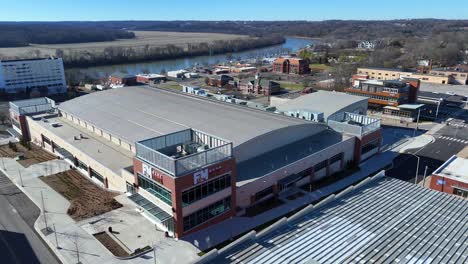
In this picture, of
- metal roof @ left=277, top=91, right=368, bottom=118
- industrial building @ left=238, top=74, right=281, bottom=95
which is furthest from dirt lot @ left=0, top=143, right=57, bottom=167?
industrial building @ left=238, top=74, right=281, bottom=95

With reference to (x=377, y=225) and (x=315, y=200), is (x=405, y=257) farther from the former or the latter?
(x=315, y=200)

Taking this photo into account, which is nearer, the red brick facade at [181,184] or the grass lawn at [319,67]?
the red brick facade at [181,184]

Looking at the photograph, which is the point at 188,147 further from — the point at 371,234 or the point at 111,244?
the point at 371,234

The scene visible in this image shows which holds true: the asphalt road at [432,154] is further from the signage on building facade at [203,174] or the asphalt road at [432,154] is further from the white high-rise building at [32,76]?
the white high-rise building at [32,76]

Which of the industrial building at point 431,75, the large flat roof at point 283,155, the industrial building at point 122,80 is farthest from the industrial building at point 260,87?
the large flat roof at point 283,155

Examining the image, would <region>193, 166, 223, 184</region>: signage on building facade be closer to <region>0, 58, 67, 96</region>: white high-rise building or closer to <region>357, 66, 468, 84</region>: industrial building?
<region>357, 66, 468, 84</region>: industrial building
